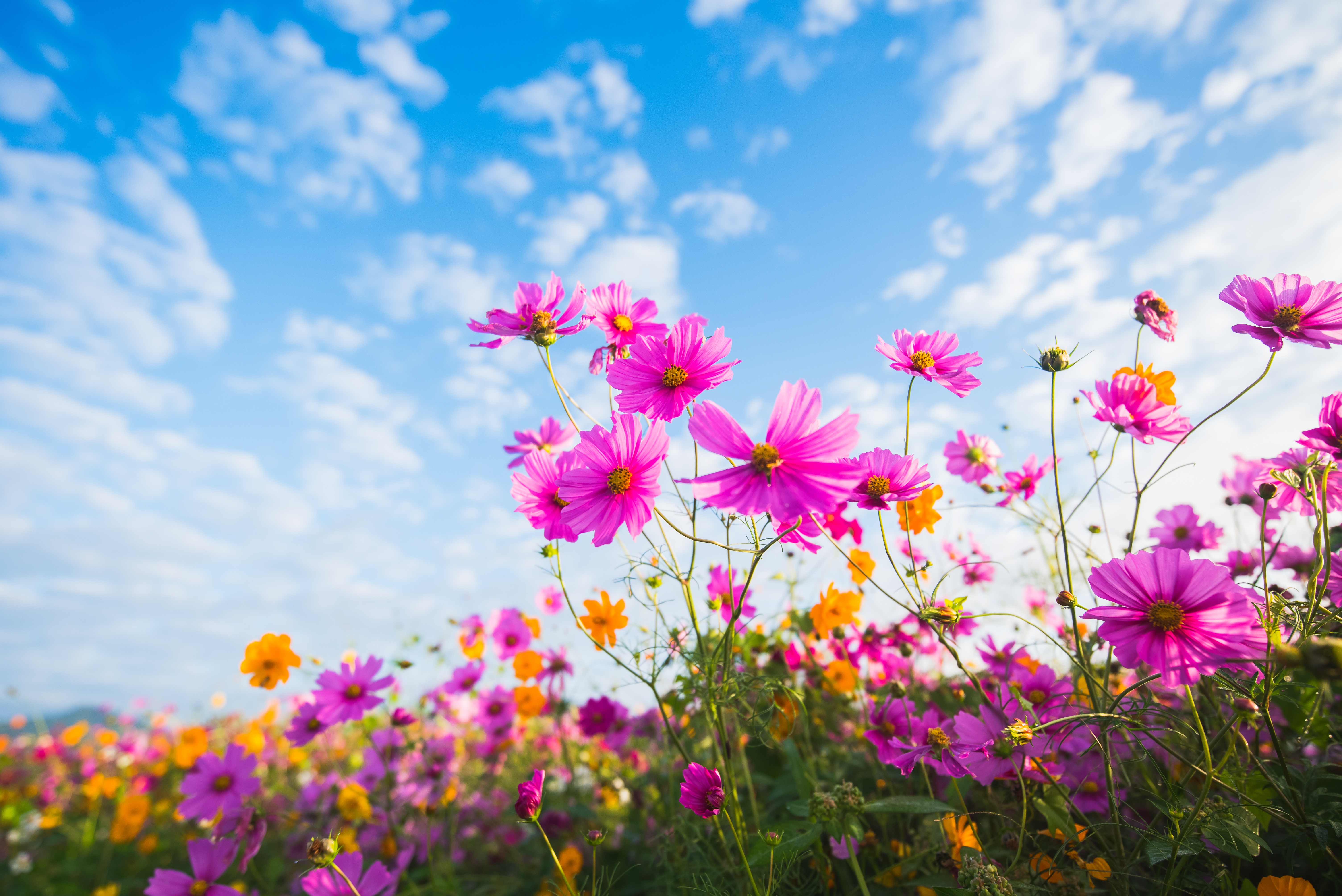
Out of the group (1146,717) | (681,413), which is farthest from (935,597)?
(1146,717)

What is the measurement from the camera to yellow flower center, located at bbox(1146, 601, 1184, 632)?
733mm

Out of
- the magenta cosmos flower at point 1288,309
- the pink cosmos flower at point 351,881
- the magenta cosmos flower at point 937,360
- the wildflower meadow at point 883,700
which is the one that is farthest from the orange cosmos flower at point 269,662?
the magenta cosmos flower at point 1288,309

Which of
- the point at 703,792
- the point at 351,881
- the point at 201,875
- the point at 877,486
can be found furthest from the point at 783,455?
the point at 201,875

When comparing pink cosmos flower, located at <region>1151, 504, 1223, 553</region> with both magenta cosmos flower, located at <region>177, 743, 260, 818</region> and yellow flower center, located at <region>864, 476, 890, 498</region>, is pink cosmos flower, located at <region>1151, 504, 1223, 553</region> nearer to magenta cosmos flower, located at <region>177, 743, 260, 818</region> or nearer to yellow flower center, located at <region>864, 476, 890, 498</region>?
yellow flower center, located at <region>864, 476, 890, 498</region>

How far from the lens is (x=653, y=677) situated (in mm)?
1165

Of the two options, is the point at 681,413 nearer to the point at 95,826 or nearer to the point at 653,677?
the point at 653,677

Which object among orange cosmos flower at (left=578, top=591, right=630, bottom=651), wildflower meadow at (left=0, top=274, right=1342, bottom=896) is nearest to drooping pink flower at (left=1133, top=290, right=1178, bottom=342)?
wildflower meadow at (left=0, top=274, right=1342, bottom=896)

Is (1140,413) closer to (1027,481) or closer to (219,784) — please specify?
(1027,481)

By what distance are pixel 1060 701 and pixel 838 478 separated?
0.97 metres

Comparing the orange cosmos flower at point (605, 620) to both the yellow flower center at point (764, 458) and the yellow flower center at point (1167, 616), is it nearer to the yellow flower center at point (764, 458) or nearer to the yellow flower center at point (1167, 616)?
the yellow flower center at point (764, 458)

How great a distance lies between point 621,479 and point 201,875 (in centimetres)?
155

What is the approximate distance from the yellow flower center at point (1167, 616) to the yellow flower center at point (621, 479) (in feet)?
2.24

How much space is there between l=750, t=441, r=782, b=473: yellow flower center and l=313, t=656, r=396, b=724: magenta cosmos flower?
4.85ft

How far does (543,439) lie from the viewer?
1.39m
